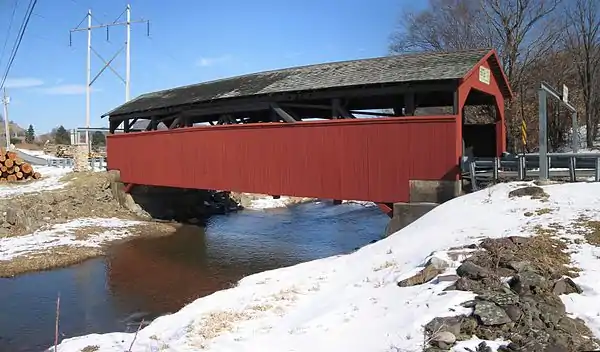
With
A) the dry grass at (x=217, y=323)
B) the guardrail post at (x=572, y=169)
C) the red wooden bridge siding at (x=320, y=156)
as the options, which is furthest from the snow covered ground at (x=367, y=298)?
the red wooden bridge siding at (x=320, y=156)

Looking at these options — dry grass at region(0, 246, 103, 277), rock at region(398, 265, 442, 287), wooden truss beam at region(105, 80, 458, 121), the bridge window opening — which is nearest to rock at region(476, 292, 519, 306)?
rock at region(398, 265, 442, 287)

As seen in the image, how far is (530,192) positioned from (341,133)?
465 centimetres

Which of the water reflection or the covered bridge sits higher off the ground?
the covered bridge

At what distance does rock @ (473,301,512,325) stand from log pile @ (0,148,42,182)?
21.7 metres

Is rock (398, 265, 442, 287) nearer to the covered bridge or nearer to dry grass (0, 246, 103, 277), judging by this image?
the covered bridge

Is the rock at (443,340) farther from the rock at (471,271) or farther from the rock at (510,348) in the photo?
the rock at (471,271)

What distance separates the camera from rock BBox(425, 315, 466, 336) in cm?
437

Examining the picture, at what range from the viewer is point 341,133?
38.6 feet

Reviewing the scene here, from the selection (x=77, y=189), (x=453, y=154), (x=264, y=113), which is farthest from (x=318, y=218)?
(x=453, y=154)

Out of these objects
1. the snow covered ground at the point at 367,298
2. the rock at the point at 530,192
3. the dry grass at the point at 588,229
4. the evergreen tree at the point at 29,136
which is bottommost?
the snow covered ground at the point at 367,298

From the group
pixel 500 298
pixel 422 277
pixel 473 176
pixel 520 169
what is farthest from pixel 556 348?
pixel 520 169

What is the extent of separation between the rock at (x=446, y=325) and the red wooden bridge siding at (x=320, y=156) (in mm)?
6177

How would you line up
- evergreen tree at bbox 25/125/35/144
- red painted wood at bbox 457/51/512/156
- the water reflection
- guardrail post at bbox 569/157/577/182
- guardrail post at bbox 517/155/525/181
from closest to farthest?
the water reflection → guardrail post at bbox 569/157/577/182 → guardrail post at bbox 517/155/525/181 → red painted wood at bbox 457/51/512/156 → evergreen tree at bbox 25/125/35/144

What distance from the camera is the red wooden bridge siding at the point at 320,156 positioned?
10.6 meters
